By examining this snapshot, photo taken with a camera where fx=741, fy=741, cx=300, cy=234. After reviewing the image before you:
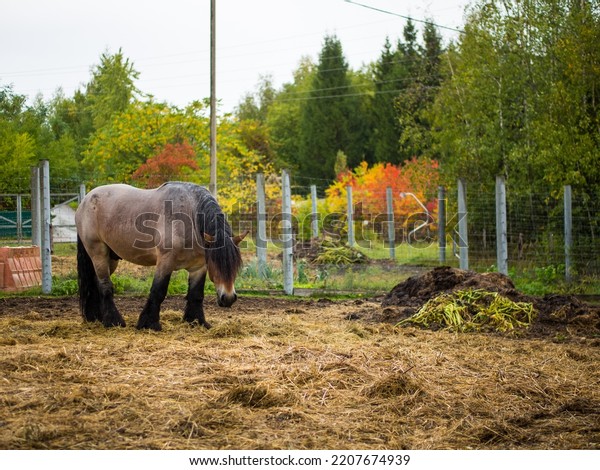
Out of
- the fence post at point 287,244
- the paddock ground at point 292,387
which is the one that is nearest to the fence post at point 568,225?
the paddock ground at point 292,387

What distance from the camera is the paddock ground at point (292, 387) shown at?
419 cm

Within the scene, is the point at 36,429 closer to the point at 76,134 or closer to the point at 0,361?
the point at 0,361

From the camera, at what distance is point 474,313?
8672 mm

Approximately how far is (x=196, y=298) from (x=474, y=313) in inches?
128

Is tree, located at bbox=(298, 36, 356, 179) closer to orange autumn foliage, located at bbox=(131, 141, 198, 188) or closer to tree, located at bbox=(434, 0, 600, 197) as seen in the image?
orange autumn foliage, located at bbox=(131, 141, 198, 188)

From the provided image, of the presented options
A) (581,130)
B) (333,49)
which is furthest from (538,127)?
(333,49)

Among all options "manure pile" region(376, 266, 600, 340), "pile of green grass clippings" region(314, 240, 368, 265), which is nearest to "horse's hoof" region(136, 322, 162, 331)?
"manure pile" region(376, 266, 600, 340)

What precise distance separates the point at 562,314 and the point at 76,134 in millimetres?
34425

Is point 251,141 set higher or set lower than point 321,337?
higher

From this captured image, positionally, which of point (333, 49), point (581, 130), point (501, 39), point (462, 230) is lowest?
point (462, 230)

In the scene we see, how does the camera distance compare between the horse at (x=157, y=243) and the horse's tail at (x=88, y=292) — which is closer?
the horse at (x=157, y=243)

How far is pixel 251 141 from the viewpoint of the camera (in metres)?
43.2

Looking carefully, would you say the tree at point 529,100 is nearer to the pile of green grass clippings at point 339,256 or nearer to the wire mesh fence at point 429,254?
the wire mesh fence at point 429,254

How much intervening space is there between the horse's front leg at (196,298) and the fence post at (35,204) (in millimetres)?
4536
